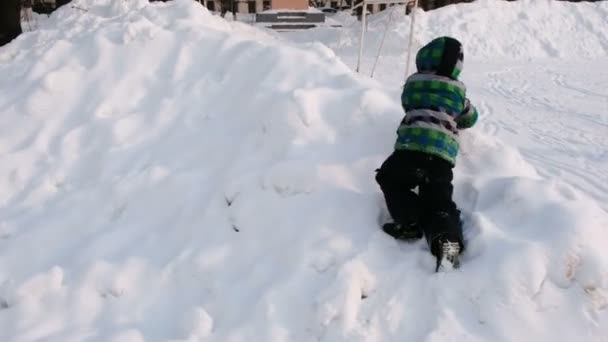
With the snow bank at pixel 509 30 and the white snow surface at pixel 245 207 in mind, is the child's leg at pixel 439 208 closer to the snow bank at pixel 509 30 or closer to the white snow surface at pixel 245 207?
the white snow surface at pixel 245 207

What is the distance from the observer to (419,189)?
9.88ft

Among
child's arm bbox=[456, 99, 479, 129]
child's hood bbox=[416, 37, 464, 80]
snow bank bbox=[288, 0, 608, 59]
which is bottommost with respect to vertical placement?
snow bank bbox=[288, 0, 608, 59]

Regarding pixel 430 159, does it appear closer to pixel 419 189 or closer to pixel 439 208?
pixel 419 189

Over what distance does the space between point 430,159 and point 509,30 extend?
1138 centimetres

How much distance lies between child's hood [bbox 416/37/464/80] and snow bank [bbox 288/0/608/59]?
30.4ft

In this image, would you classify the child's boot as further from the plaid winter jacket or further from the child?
the plaid winter jacket

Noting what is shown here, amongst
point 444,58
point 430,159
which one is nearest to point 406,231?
point 430,159

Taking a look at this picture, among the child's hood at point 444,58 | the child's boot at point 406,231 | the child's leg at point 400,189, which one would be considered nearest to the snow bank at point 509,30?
the child's hood at point 444,58

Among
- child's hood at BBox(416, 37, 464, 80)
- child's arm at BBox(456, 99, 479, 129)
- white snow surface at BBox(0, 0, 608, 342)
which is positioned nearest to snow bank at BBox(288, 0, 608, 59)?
white snow surface at BBox(0, 0, 608, 342)

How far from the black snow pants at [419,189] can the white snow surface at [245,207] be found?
0.17 m

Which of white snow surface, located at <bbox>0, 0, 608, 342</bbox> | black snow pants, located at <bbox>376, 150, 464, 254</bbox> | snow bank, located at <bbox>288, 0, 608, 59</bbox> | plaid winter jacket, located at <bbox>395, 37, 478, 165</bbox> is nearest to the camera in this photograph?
white snow surface, located at <bbox>0, 0, 608, 342</bbox>

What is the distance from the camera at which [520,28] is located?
1284 cm

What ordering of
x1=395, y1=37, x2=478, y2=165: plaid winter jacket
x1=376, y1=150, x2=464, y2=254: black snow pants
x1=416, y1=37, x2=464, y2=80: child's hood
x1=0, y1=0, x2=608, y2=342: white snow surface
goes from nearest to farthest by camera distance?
x1=0, y1=0, x2=608, y2=342: white snow surface
x1=376, y1=150, x2=464, y2=254: black snow pants
x1=395, y1=37, x2=478, y2=165: plaid winter jacket
x1=416, y1=37, x2=464, y2=80: child's hood

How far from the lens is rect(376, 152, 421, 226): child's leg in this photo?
2912 mm
